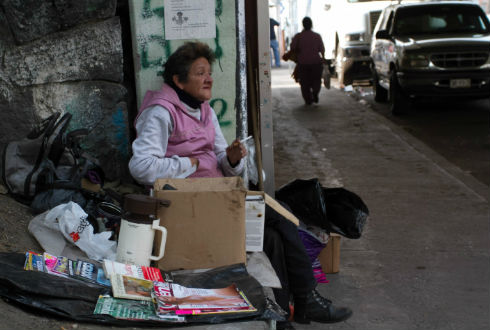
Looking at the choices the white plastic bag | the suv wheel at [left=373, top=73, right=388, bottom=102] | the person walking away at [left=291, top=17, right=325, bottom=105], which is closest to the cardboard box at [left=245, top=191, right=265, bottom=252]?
the white plastic bag

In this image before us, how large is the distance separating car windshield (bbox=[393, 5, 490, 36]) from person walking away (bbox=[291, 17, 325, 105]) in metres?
1.67

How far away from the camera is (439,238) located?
5098 mm

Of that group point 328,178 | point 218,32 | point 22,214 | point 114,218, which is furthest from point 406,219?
point 22,214

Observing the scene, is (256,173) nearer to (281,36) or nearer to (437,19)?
(437,19)

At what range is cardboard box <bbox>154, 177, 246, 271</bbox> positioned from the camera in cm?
308

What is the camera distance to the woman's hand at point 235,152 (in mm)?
3750

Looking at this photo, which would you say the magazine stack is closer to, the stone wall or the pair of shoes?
the pair of shoes

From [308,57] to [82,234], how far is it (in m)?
10.1

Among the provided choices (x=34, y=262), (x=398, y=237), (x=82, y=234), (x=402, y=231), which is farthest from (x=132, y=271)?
(x=402, y=231)

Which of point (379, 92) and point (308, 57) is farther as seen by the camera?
point (379, 92)

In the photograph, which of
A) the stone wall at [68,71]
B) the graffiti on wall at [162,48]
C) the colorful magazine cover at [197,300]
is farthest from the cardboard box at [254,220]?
the stone wall at [68,71]

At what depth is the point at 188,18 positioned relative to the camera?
4.35 metres

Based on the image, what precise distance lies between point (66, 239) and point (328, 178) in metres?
4.09

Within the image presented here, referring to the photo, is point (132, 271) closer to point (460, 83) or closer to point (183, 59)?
point (183, 59)
